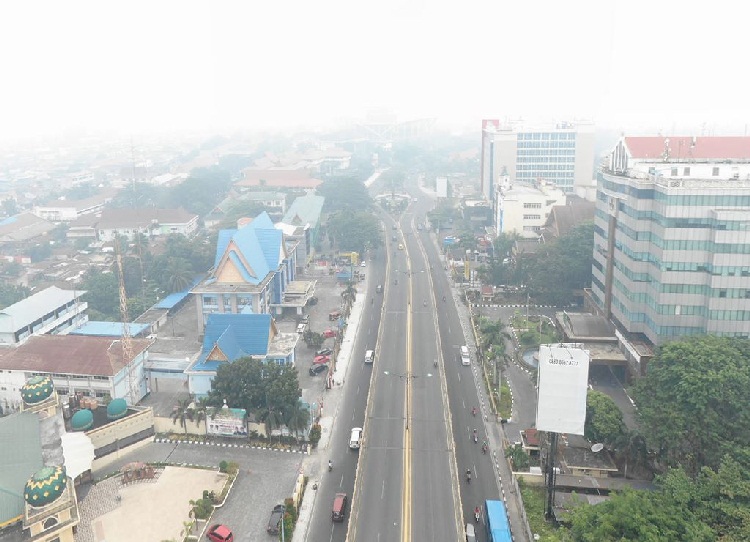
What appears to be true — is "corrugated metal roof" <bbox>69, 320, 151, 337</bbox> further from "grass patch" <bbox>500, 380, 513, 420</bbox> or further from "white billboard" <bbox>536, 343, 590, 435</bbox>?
"white billboard" <bbox>536, 343, 590, 435</bbox>

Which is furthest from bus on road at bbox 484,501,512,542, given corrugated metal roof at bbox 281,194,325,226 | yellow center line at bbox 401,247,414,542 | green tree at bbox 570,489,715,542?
corrugated metal roof at bbox 281,194,325,226

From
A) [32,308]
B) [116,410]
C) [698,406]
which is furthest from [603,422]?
[32,308]

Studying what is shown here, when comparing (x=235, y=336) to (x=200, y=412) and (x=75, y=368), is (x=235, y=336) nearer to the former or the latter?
(x=200, y=412)

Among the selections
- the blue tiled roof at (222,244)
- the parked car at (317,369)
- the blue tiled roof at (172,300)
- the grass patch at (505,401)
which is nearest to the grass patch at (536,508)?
the grass patch at (505,401)

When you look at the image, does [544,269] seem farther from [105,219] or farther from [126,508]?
[105,219]

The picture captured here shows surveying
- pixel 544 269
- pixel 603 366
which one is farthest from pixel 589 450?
pixel 544 269

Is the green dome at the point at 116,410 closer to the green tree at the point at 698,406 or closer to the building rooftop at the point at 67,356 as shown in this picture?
the building rooftop at the point at 67,356

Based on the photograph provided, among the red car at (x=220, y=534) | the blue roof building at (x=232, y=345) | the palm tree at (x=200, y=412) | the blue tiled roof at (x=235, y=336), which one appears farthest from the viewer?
the blue tiled roof at (x=235, y=336)
